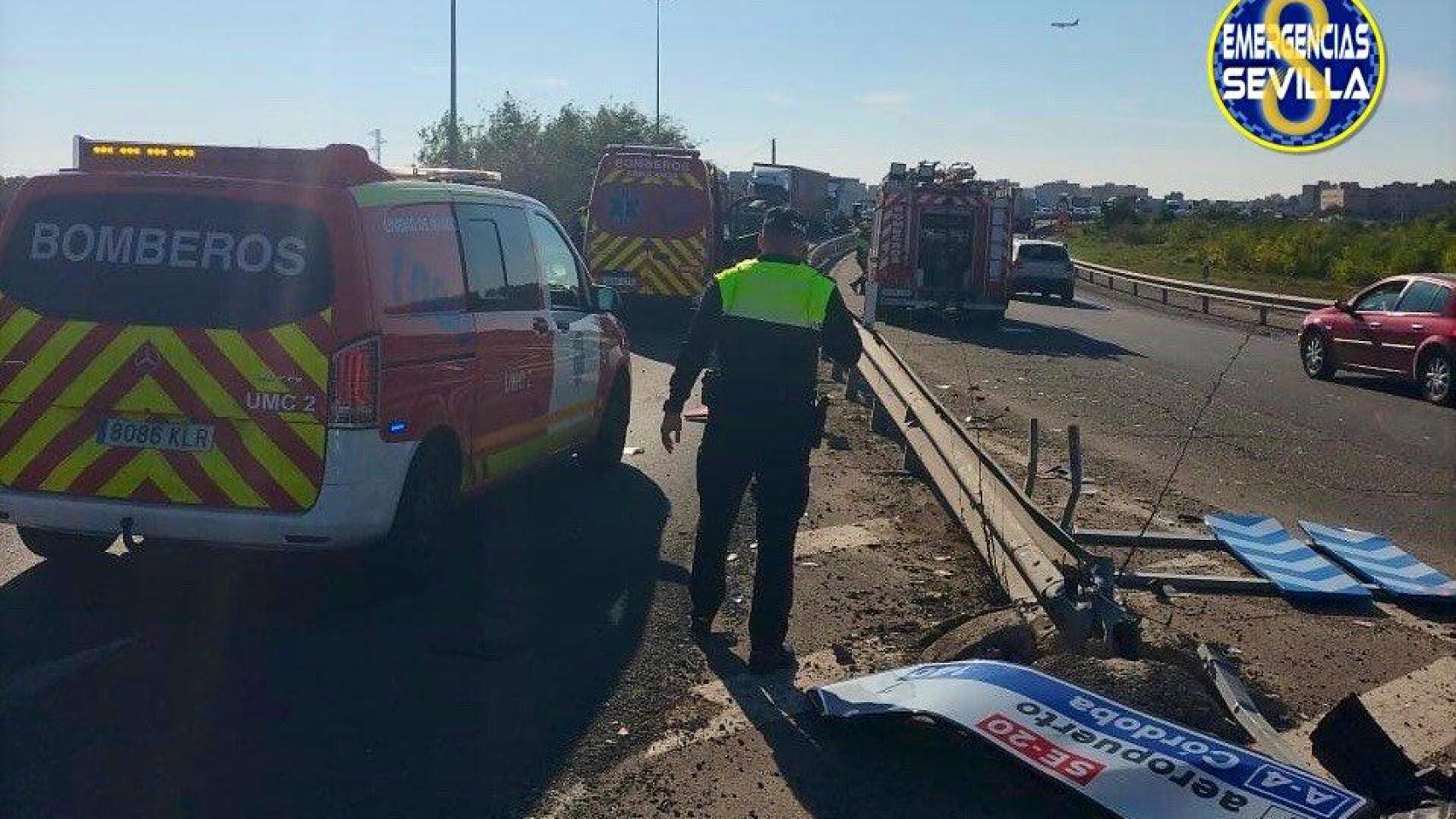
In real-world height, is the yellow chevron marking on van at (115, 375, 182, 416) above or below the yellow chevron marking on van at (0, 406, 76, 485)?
above

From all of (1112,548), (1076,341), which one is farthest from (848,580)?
(1076,341)

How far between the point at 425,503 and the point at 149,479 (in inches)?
48.0

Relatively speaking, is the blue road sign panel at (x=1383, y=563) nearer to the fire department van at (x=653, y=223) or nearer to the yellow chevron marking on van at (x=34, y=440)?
the yellow chevron marking on van at (x=34, y=440)

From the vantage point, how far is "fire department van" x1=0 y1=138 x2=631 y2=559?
638 centimetres

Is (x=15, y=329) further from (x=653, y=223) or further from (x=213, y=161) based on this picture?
(x=653, y=223)

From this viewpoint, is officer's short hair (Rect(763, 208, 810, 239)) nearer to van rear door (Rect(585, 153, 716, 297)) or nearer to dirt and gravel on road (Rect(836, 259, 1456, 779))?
dirt and gravel on road (Rect(836, 259, 1456, 779))

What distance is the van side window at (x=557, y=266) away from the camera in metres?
9.10

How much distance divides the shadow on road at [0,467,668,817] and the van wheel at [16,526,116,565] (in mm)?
103

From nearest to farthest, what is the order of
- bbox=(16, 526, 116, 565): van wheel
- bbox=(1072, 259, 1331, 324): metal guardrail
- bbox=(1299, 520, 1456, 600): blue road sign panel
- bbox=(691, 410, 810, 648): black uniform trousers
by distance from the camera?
bbox=(691, 410, 810, 648): black uniform trousers < bbox=(16, 526, 116, 565): van wheel < bbox=(1299, 520, 1456, 600): blue road sign panel < bbox=(1072, 259, 1331, 324): metal guardrail

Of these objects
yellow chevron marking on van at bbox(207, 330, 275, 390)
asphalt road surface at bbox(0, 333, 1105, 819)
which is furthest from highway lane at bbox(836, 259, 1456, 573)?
yellow chevron marking on van at bbox(207, 330, 275, 390)

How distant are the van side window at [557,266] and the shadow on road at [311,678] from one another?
160 cm

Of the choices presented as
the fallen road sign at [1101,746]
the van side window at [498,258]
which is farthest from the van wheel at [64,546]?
the fallen road sign at [1101,746]

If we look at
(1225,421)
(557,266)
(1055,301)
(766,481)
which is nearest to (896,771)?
(766,481)

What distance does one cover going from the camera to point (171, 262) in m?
6.50
